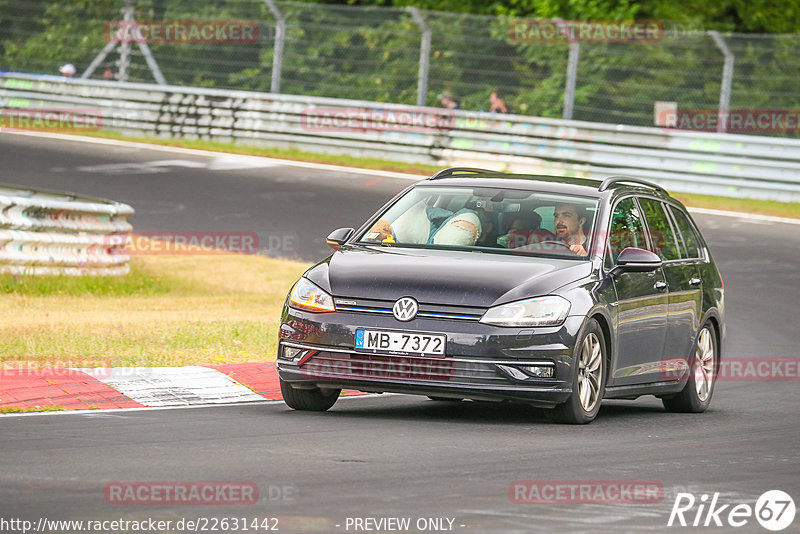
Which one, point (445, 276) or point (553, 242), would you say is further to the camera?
point (553, 242)

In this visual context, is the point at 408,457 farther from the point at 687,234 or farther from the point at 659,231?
the point at 687,234

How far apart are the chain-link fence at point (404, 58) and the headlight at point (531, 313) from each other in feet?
53.5

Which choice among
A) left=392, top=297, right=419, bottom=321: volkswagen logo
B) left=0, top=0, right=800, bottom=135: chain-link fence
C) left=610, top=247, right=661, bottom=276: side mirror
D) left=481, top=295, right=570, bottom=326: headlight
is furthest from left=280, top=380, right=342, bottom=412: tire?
left=0, top=0, right=800, bottom=135: chain-link fence

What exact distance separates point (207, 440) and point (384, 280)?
5.31ft

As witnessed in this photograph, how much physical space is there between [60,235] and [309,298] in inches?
316

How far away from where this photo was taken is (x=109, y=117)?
31.0m

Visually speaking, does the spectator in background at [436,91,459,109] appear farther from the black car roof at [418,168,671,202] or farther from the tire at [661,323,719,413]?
the black car roof at [418,168,671,202]

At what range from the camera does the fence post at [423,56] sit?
1092 inches

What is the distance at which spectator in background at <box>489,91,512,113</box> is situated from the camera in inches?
1075

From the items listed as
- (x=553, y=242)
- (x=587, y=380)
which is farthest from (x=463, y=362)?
(x=553, y=242)

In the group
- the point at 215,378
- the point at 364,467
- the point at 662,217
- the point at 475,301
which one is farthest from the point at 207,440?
the point at 662,217

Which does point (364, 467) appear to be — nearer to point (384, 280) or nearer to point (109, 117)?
point (384, 280)

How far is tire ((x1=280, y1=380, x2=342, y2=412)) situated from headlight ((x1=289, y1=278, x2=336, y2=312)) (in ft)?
1.75

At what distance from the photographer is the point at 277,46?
29219 millimetres
